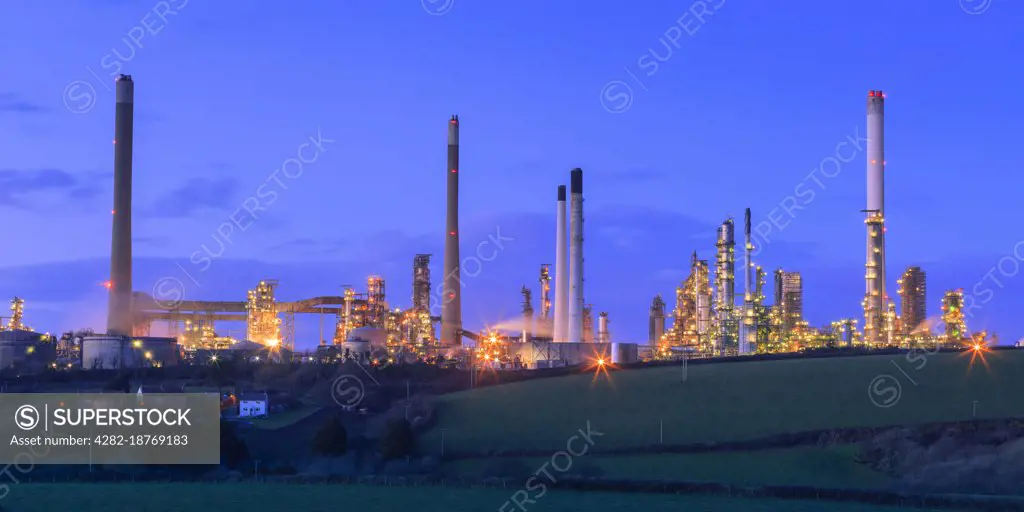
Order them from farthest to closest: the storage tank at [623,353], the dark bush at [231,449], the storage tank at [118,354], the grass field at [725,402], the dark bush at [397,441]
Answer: the storage tank at [118,354], the storage tank at [623,353], the grass field at [725,402], the dark bush at [397,441], the dark bush at [231,449]

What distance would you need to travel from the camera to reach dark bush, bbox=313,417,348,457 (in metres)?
64.8

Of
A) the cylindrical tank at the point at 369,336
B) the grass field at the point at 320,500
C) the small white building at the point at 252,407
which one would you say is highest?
the cylindrical tank at the point at 369,336

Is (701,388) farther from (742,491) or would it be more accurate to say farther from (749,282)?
(749,282)

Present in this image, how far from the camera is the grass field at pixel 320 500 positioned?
4934cm

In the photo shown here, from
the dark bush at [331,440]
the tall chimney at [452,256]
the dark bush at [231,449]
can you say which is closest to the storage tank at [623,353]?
the tall chimney at [452,256]

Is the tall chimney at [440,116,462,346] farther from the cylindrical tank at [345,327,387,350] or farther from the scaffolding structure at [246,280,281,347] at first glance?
the scaffolding structure at [246,280,281,347]

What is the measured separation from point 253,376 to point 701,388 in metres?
38.0

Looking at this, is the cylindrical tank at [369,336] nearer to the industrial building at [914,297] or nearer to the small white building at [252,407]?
the small white building at [252,407]

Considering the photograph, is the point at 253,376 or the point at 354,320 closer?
the point at 253,376

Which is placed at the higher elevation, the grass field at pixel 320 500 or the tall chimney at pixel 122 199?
the tall chimney at pixel 122 199

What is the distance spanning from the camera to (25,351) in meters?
109

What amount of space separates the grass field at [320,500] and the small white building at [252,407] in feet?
60.3

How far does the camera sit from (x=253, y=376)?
96500 millimetres

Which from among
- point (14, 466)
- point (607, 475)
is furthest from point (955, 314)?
point (14, 466)
